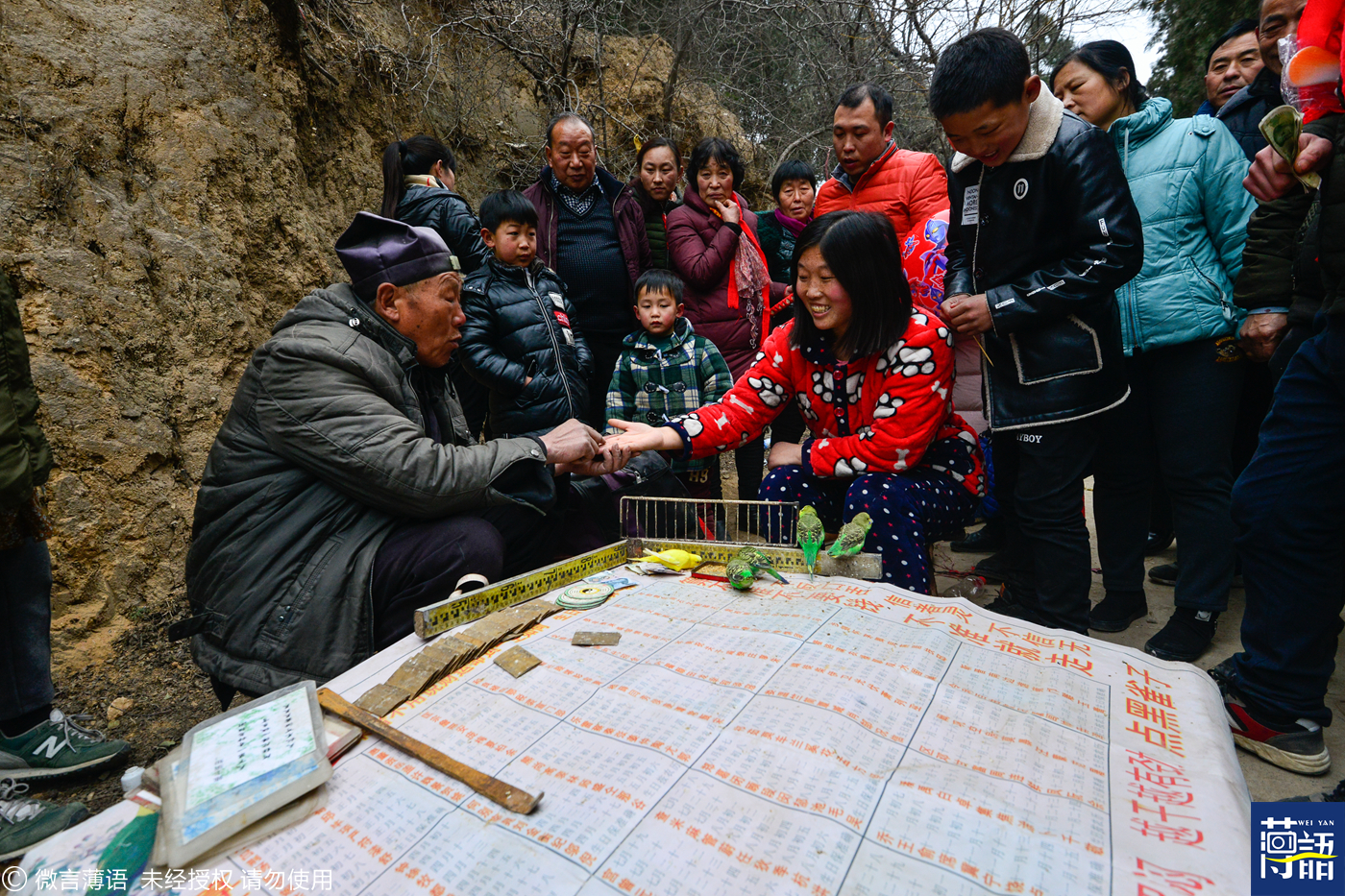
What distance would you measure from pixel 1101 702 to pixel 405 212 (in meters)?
3.65

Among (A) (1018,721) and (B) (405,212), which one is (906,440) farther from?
(B) (405,212)

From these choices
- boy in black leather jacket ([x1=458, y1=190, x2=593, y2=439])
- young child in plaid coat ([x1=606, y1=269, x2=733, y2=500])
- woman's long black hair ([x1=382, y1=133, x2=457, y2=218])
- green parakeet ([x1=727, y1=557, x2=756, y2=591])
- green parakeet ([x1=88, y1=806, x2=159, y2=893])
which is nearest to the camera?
green parakeet ([x1=88, y1=806, x2=159, y2=893])

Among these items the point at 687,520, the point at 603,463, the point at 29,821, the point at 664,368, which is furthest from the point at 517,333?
the point at 29,821

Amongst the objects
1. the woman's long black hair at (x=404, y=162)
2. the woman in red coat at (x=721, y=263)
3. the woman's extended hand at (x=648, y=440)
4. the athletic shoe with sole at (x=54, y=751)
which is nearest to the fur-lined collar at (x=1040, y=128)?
the woman's extended hand at (x=648, y=440)

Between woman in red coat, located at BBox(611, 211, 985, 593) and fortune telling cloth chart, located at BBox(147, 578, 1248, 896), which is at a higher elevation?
woman in red coat, located at BBox(611, 211, 985, 593)

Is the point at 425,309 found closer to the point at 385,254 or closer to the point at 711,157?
the point at 385,254

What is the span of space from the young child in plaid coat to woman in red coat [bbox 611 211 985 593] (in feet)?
3.03

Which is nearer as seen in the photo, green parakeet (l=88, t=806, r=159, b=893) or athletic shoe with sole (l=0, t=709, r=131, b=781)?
green parakeet (l=88, t=806, r=159, b=893)

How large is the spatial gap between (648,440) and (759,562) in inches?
27.0

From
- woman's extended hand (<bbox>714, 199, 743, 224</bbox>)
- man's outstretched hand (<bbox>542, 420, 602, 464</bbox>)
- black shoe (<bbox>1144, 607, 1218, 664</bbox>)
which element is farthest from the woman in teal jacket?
man's outstretched hand (<bbox>542, 420, 602, 464</bbox>)

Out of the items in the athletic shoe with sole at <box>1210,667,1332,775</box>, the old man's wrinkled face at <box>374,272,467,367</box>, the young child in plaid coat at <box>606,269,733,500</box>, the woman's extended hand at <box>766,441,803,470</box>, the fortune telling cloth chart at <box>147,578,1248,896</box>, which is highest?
the old man's wrinkled face at <box>374,272,467,367</box>

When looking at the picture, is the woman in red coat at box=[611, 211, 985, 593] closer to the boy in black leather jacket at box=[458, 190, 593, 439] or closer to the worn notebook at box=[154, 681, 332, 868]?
the boy in black leather jacket at box=[458, 190, 593, 439]

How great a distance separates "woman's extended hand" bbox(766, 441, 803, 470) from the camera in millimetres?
2674

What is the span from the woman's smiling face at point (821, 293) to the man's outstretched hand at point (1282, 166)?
1.19m
